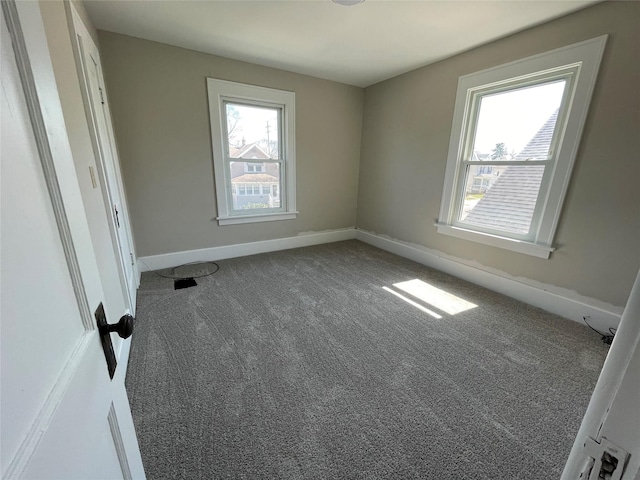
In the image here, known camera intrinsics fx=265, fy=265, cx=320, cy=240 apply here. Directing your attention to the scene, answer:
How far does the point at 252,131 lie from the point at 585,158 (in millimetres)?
3378

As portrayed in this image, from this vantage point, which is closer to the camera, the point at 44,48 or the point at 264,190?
the point at 44,48

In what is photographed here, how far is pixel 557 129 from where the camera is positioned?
2.26 metres

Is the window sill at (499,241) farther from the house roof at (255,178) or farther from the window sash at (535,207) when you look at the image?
the house roof at (255,178)

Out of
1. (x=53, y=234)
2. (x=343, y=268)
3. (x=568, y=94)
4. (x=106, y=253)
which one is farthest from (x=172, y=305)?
(x=568, y=94)

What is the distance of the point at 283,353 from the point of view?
6.15ft

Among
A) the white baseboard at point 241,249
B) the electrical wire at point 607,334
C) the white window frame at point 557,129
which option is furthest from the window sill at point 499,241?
the white baseboard at point 241,249

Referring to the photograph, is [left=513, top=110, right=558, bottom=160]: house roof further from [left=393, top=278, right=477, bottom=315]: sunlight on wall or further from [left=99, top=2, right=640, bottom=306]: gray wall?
[left=393, top=278, right=477, bottom=315]: sunlight on wall

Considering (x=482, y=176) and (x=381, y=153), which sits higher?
(x=381, y=153)

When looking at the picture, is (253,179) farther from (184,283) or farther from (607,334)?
(607,334)

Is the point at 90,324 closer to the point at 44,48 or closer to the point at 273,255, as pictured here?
the point at 44,48

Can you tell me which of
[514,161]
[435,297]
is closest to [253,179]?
[435,297]

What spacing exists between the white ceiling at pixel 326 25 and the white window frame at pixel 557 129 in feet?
1.00

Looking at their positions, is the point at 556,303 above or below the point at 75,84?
below

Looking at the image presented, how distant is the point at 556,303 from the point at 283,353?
246cm
